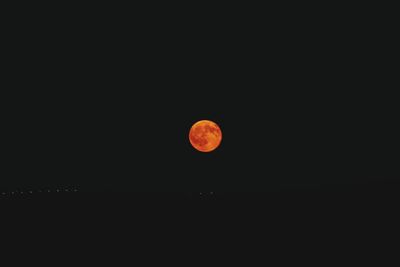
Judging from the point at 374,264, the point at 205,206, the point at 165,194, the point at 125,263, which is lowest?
the point at 374,264

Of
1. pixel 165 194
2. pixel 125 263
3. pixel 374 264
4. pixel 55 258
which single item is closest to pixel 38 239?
pixel 55 258

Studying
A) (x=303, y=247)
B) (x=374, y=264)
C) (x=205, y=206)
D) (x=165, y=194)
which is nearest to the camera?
(x=374, y=264)

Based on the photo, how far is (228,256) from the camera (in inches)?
180

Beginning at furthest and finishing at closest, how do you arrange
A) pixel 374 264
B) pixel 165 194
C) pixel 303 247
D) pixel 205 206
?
pixel 165 194 → pixel 205 206 → pixel 303 247 → pixel 374 264

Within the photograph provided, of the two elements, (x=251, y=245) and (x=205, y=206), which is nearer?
(x=251, y=245)

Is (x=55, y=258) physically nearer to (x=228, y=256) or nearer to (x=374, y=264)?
(x=228, y=256)

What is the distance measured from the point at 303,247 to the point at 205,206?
4.33ft

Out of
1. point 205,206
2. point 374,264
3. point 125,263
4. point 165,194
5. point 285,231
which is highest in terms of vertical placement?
point 165,194

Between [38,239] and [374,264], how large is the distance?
11.6 feet

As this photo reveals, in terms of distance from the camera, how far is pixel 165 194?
5.91 meters

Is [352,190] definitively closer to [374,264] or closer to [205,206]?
[374,264]

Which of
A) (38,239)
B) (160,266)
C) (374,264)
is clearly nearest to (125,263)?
(160,266)

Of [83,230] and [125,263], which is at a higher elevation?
[83,230]

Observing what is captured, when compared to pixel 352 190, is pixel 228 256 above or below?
below
